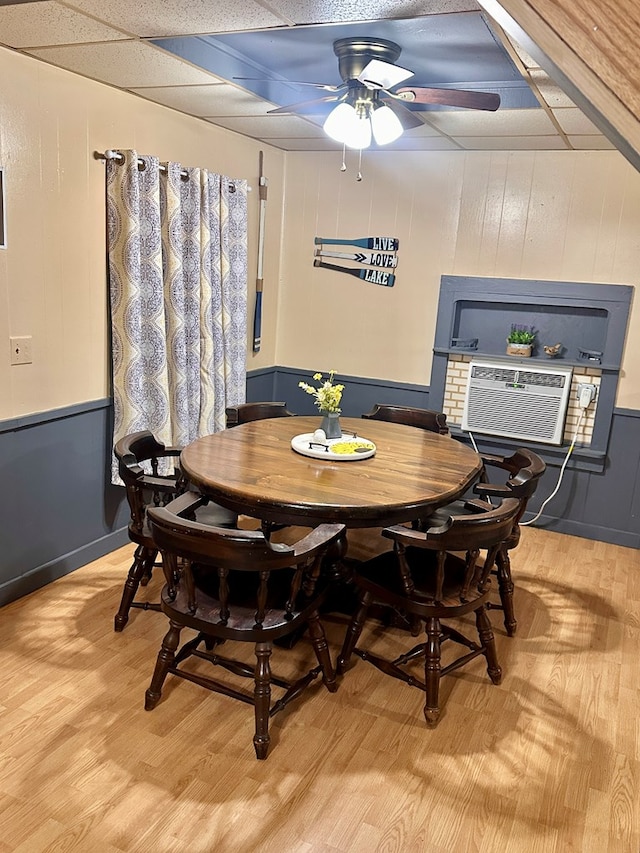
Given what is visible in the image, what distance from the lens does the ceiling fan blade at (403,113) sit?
279cm

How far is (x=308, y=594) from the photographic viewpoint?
7.79 feet

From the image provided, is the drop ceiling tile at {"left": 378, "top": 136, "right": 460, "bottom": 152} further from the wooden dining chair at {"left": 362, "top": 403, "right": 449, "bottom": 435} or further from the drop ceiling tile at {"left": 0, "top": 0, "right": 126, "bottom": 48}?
the drop ceiling tile at {"left": 0, "top": 0, "right": 126, "bottom": 48}

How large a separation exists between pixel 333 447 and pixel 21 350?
4.88 feet

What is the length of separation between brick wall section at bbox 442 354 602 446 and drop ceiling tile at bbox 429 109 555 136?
1.44m

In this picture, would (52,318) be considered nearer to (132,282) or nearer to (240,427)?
(132,282)

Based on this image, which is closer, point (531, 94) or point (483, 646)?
point (483, 646)

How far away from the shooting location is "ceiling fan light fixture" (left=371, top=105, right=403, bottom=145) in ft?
9.12

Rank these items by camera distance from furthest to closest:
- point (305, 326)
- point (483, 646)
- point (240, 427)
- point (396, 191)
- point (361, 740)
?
point (305, 326), point (396, 191), point (240, 427), point (483, 646), point (361, 740)

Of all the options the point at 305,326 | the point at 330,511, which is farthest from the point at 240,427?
the point at 305,326

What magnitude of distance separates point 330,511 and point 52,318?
1.74m

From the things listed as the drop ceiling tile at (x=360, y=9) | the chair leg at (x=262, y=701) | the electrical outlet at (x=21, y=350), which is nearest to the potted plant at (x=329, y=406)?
the chair leg at (x=262, y=701)

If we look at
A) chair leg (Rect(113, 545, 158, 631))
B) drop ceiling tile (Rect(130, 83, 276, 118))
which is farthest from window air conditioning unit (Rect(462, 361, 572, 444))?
chair leg (Rect(113, 545, 158, 631))

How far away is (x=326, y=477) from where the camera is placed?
107 inches

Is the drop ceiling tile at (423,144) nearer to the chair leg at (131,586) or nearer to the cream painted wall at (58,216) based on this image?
the cream painted wall at (58,216)
